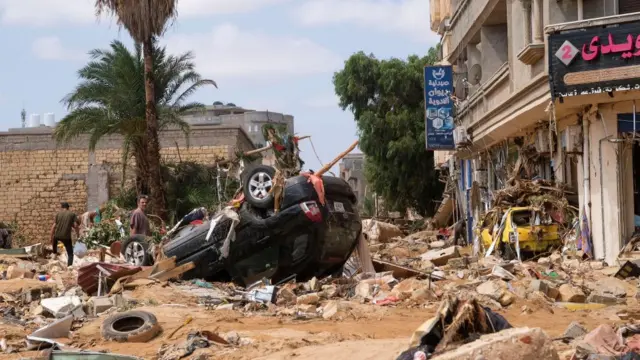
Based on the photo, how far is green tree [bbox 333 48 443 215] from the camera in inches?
1719

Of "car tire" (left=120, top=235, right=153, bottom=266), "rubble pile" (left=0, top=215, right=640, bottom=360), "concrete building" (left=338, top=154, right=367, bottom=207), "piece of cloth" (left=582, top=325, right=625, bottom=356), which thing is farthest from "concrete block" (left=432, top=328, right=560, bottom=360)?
"concrete building" (left=338, top=154, right=367, bottom=207)

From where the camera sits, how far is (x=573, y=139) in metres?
18.9

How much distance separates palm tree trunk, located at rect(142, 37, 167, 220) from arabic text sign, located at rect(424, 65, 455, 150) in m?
8.24

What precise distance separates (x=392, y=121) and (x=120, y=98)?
16.3 metres

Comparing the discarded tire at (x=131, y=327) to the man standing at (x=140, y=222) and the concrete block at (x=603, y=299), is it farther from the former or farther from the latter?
the man standing at (x=140, y=222)

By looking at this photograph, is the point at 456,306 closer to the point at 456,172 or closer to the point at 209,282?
the point at 209,282

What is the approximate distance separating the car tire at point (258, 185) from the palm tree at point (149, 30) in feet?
42.2

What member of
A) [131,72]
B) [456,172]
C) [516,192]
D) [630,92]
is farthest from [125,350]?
[456,172]

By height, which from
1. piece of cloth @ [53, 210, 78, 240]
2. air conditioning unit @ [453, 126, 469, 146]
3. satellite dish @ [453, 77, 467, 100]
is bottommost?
piece of cloth @ [53, 210, 78, 240]

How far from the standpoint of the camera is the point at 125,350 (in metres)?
9.88

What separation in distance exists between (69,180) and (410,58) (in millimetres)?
18330

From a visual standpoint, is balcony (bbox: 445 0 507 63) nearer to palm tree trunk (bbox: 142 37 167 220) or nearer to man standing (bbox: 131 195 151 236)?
palm tree trunk (bbox: 142 37 167 220)

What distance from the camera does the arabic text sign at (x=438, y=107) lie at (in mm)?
28688

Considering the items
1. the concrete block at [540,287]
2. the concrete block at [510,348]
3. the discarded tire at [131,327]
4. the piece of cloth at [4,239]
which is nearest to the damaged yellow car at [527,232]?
the concrete block at [540,287]
